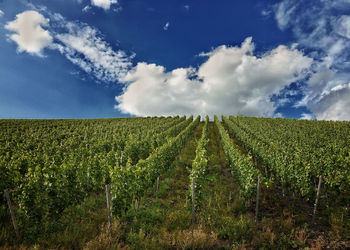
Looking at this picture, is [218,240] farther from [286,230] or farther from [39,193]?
[39,193]

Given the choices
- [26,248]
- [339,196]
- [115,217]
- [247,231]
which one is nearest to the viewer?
[26,248]

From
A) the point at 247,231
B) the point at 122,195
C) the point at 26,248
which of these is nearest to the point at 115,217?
the point at 122,195

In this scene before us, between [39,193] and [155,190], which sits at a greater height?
[39,193]

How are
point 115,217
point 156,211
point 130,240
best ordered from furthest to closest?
point 156,211, point 115,217, point 130,240

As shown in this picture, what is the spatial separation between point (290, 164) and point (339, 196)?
3016 mm

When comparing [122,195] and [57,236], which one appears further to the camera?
[122,195]

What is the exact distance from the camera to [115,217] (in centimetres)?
746

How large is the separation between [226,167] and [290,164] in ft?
20.8

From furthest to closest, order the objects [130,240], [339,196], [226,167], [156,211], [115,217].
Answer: [226,167]
[339,196]
[156,211]
[115,217]
[130,240]

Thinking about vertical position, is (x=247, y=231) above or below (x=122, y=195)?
below

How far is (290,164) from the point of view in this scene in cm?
1062

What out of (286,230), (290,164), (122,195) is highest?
(290,164)

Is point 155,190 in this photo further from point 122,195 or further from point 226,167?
point 226,167

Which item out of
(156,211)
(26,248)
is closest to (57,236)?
(26,248)
